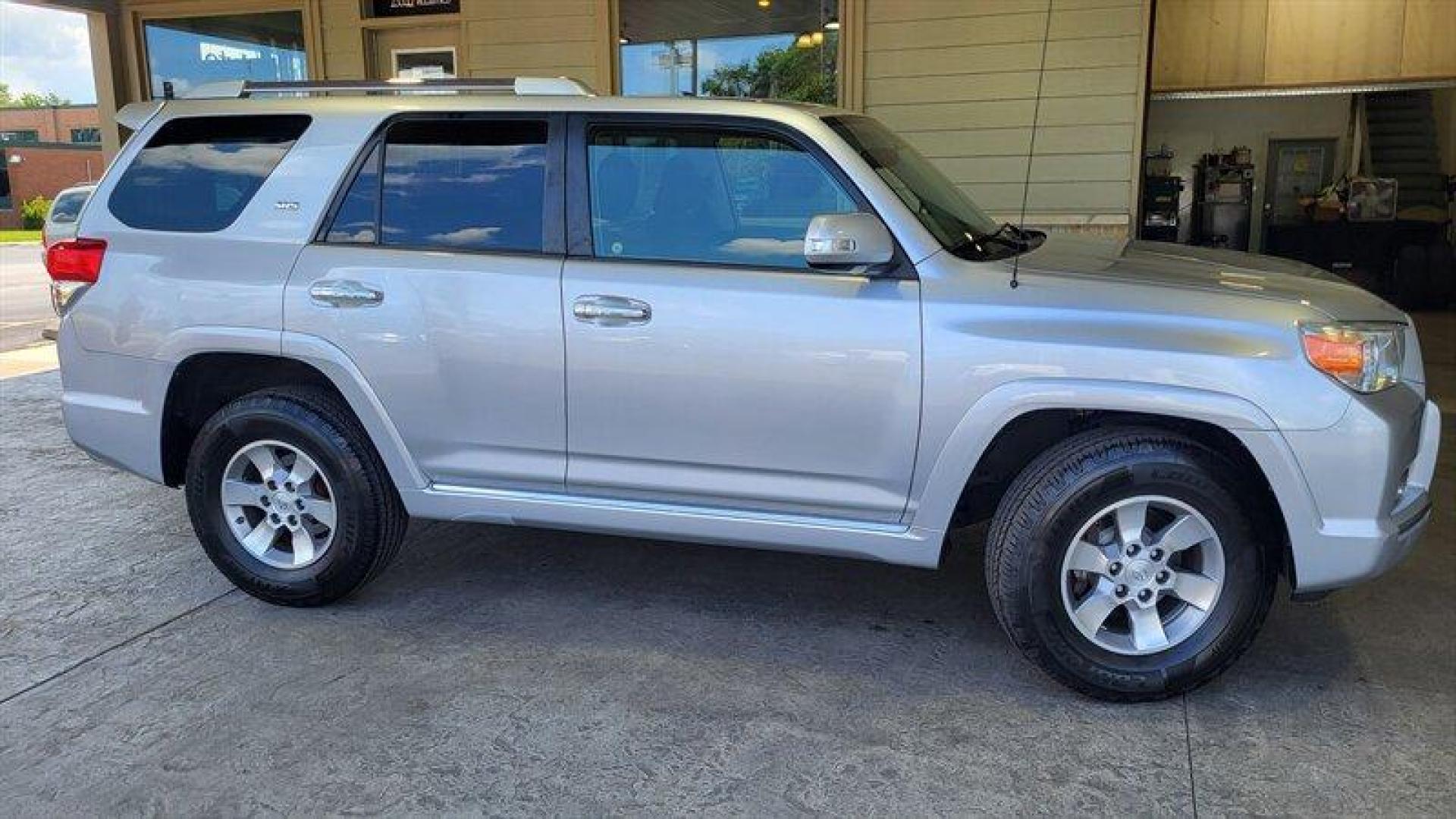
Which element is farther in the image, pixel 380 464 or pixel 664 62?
pixel 664 62

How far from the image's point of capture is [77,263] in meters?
4.22

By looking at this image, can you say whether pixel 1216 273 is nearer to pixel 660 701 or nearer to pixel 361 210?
pixel 660 701

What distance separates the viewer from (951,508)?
3.52 metres

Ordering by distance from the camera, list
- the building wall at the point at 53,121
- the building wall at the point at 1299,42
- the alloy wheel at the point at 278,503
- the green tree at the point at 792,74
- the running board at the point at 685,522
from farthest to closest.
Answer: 1. the building wall at the point at 53,121
2. the building wall at the point at 1299,42
3. the green tree at the point at 792,74
4. the alloy wheel at the point at 278,503
5. the running board at the point at 685,522

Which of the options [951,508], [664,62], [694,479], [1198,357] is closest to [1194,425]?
[1198,357]

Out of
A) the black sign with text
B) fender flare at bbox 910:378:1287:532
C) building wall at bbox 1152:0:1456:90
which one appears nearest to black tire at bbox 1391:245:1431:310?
building wall at bbox 1152:0:1456:90

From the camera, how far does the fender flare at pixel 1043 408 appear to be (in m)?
3.21

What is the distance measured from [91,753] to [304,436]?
1.27 m

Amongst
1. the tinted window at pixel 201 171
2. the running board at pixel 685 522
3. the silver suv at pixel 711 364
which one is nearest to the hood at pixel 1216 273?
the silver suv at pixel 711 364

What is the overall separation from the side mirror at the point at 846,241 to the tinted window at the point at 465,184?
3.41 feet

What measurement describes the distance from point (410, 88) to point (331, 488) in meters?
1.55

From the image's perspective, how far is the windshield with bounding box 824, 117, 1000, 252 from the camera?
3.73 metres

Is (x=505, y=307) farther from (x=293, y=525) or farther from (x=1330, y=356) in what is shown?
(x=1330, y=356)

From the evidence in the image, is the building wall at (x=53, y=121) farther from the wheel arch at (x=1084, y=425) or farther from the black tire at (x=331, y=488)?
the wheel arch at (x=1084, y=425)
